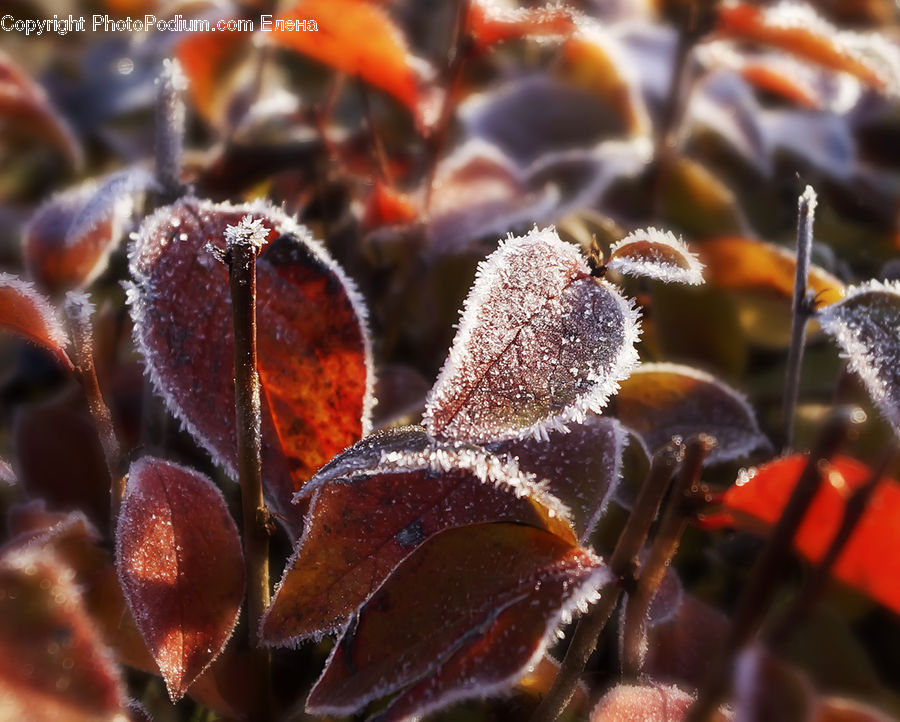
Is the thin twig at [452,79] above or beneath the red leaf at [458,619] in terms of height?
above

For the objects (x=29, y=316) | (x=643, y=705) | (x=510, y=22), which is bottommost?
(x=643, y=705)

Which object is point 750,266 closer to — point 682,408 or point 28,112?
point 682,408

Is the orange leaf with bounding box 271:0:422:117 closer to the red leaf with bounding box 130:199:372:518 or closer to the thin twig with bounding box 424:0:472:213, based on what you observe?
the thin twig with bounding box 424:0:472:213

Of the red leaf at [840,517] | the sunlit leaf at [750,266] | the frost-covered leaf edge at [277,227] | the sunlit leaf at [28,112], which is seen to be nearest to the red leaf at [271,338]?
the frost-covered leaf edge at [277,227]

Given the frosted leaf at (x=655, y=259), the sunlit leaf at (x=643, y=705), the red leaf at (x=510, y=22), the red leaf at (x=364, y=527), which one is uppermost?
the red leaf at (x=510, y=22)

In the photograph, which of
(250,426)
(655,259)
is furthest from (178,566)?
(655,259)

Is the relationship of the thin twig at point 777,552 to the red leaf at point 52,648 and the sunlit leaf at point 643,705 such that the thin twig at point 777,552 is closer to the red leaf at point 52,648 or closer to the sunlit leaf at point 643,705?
the sunlit leaf at point 643,705

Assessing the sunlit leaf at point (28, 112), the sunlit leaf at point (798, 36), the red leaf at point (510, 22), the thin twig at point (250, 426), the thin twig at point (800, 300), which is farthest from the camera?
the sunlit leaf at point (28, 112)
